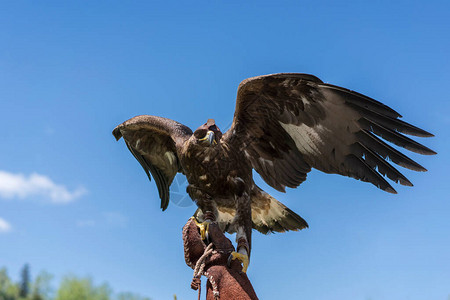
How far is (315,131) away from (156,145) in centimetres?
222

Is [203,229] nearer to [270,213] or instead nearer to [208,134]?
[208,134]

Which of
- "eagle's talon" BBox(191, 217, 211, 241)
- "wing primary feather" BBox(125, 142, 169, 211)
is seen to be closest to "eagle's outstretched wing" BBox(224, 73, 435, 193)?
"eagle's talon" BBox(191, 217, 211, 241)

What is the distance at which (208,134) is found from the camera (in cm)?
494

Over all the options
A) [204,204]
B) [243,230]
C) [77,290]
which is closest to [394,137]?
[243,230]

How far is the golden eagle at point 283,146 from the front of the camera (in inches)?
197

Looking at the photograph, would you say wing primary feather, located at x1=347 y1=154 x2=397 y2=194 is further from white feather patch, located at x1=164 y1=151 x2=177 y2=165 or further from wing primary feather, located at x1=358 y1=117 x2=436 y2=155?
white feather patch, located at x1=164 y1=151 x2=177 y2=165

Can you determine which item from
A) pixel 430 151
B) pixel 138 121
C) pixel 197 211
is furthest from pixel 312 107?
pixel 138 121

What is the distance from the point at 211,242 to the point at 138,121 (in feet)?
7.44

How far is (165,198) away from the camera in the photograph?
6.51 m

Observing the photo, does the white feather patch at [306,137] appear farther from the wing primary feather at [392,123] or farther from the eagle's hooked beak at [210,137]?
the eagle's hooked beak at [210,137]

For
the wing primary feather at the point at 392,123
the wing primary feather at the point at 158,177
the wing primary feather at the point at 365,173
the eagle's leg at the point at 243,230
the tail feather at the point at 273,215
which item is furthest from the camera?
the wing primary feather at the point at 158,177

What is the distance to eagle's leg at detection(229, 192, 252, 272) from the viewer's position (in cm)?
439

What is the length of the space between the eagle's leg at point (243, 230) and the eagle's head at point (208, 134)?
2.26 ft

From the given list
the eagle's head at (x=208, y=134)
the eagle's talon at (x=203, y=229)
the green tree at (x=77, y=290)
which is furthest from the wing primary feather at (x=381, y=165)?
the green tree at (x=77, y=290)
